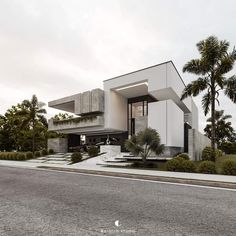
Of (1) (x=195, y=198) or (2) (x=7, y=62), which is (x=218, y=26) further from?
(2) (x=7, y=62)

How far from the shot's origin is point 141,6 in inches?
502

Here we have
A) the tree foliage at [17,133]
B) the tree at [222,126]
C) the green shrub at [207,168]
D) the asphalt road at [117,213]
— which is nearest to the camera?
the asphalt road at [117,213]

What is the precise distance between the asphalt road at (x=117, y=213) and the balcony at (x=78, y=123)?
765 inches

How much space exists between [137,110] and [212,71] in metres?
14.0

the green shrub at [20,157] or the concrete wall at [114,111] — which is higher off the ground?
the concrete wall at [114,111]

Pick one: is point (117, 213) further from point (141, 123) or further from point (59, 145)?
point (59, 145)

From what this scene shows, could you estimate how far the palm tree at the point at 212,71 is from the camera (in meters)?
16.2

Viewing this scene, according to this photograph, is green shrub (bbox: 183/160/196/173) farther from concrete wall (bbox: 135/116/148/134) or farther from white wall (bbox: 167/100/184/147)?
concrete wall (bbox: 135/116/148/134)

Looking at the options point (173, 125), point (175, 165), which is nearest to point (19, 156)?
point (173, 125)

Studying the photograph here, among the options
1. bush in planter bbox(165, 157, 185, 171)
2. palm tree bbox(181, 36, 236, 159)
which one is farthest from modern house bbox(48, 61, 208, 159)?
bush in planter bbox(165, 157, 185, 171)

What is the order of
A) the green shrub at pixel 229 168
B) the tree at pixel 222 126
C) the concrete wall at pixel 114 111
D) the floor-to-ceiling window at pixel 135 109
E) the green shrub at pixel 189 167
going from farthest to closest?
the tree at pixel 222 126
the floor-to-ceiling window at pixel 135 109
the concrete wall at pixel 114 111
the green shrub at pixel 189 167
the green shrub at pixel 229 168

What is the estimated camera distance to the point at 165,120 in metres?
21.6

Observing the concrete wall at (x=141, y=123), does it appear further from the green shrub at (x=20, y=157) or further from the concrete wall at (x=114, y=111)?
the green shrub at (x=20, y=157)

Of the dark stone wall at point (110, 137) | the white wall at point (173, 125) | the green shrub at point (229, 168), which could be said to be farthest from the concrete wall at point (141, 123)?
the green shrub at point (229, 168)
